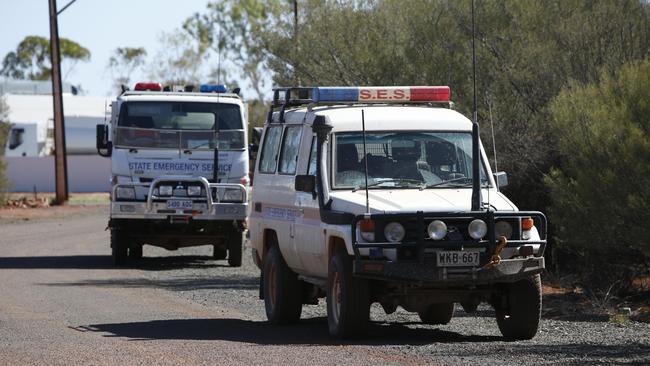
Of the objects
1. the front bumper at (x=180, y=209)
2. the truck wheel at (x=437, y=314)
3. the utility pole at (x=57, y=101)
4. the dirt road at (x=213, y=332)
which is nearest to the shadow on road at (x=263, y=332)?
the dirt road at (x=213, y=332)

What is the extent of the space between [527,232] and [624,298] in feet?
26.0

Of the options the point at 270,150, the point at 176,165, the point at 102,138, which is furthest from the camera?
the point at 102,138

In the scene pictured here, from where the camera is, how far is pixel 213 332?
1267 centimetres

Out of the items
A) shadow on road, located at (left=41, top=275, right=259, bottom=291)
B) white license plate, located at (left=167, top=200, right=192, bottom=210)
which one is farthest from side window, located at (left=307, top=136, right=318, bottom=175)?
white license plate, located at (left=167, top=200, right=192, bottom=210)

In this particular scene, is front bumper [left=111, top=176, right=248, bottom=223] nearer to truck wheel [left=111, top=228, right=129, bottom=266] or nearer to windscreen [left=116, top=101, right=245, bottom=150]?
truck wheel [left=111, top=228, right=129, bottom=266]

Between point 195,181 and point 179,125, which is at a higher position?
point 179,125

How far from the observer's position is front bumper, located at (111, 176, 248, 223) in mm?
21156

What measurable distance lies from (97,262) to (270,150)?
1003 centimetres

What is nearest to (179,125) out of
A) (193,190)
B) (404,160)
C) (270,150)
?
(193,190)

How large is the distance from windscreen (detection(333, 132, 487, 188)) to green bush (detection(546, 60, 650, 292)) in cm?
441

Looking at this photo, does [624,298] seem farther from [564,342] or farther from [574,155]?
[564,342]

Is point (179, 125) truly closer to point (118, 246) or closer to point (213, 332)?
point (118, 246)

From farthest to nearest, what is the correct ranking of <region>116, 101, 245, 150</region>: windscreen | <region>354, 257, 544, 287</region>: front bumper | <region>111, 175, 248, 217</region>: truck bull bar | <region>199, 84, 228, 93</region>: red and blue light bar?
<region>199, 84, 228, 93</region>: red and blue light bar
<region>116, 101, 245, 150</region>: windscreen
<region>111, 175, 248, 217</region>: truck bull bar
<region>354, 257, 544, 287</region>: front bumper

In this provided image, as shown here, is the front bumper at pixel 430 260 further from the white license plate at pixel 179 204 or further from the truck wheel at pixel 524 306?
the white license plate at pixel 179 204
